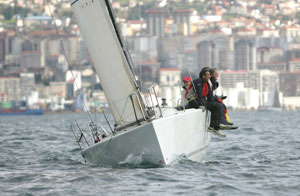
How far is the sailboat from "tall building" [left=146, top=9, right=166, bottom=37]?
458ft

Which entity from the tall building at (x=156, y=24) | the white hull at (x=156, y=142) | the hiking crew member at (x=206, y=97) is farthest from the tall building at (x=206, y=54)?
the white hull at (x=156, y=142)

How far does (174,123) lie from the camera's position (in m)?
10.8

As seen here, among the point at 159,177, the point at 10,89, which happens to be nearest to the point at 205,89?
the point at 159,177

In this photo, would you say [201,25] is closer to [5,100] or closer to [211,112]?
[5,100]

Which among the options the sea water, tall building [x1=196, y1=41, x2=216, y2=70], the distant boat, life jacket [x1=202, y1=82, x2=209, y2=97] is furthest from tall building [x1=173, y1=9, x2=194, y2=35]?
life jacket [x1=202, y1=82, x2=209, y2=97]

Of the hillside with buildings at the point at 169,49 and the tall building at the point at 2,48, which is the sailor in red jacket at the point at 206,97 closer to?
the hillside with buildings at the point at 169,49

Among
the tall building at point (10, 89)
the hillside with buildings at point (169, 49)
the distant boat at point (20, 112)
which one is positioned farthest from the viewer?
the tall building at point (10, 89)

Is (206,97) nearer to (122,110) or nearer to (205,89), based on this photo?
(205,89)

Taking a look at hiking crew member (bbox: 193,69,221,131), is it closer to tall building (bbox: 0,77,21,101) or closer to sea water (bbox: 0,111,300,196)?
sea water (bbox: 0,111,300,196)

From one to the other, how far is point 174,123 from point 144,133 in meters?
0.40

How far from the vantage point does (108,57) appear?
1120cm

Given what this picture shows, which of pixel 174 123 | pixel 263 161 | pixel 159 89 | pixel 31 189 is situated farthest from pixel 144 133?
pixel 159 89

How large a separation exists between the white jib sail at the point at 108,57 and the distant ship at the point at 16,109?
87.0 meters

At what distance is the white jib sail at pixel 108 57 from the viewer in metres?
11.1
